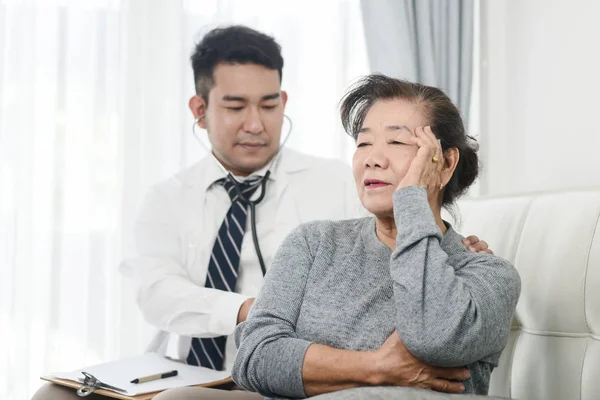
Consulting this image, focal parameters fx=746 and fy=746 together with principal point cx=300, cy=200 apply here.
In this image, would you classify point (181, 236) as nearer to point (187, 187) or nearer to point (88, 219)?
point (187, 187)

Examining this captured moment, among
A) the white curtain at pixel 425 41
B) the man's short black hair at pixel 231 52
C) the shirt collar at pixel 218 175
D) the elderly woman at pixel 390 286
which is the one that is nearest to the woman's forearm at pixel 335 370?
the elderly woman at pixel 390 286

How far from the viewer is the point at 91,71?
2754mm

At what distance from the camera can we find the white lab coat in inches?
75.8

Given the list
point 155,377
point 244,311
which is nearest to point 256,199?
point 244,311

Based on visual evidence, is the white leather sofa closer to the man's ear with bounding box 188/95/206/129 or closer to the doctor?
the doctor

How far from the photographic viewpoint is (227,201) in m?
2.05

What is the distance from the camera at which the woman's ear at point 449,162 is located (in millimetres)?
1434

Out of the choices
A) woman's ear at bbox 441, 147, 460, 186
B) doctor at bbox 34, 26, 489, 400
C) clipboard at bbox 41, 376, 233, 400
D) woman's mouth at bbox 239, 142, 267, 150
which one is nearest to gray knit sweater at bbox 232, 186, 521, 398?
woman's ear at bbox 441, 147, 460, 186

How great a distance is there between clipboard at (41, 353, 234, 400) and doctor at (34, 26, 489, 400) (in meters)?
0.12

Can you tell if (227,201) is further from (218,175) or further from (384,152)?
(384,152)

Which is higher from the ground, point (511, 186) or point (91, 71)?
point (91, 71)

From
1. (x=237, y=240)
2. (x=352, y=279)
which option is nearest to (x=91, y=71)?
(x=237, y=240)

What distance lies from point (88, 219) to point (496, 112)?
155 centimetres

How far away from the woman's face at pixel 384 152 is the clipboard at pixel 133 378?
601 mm
